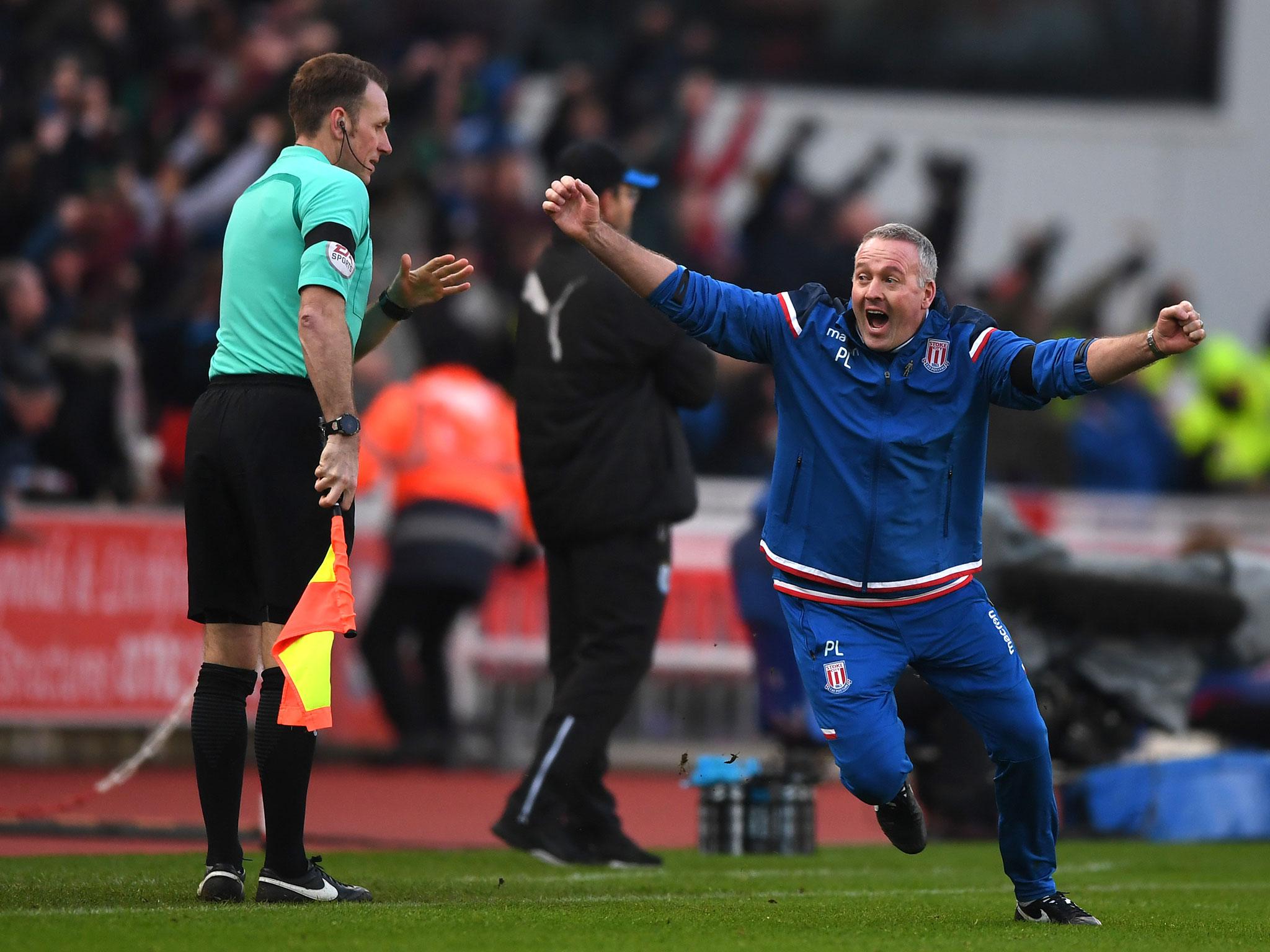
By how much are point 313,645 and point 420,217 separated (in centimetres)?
947

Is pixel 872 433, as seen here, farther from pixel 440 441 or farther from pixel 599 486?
pixel 440 441

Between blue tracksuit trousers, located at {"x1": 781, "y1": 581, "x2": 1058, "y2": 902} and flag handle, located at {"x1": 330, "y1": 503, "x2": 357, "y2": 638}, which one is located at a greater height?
flag handle, located at {"x1": 330, "y1": 503, "x2": 357, "y2": 638}

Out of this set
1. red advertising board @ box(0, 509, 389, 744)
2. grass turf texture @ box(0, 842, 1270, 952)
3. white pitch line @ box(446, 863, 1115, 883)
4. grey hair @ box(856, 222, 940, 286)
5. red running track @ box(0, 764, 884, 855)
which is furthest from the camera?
red advertising board @ box(0, 509, 389, 744)

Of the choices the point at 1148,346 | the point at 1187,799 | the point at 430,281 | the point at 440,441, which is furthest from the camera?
the point at 440,441

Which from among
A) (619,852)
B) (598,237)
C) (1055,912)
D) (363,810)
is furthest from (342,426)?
(363,810)

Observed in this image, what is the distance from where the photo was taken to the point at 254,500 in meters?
6.37

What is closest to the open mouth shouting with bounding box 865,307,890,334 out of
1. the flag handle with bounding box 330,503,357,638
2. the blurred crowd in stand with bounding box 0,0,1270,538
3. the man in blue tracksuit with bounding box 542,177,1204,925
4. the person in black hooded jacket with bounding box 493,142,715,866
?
the man in blue tracksuit with bounding box 542,177,1204,925

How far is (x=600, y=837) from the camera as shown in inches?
343

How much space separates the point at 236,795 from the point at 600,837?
97.8 inches

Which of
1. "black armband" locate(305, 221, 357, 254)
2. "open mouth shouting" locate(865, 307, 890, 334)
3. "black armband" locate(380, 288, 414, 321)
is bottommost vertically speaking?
"open mouth shouting" locate(865, 307, 890, 334)

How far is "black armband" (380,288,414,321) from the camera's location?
7.04 metres

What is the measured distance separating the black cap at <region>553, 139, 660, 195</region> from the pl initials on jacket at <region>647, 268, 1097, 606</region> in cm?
226

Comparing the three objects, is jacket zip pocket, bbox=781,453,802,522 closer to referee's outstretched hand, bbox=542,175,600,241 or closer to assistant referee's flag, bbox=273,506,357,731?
referee's outstretched hand, bbox=542,175,600,241

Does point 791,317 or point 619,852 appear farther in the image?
point 619,852
